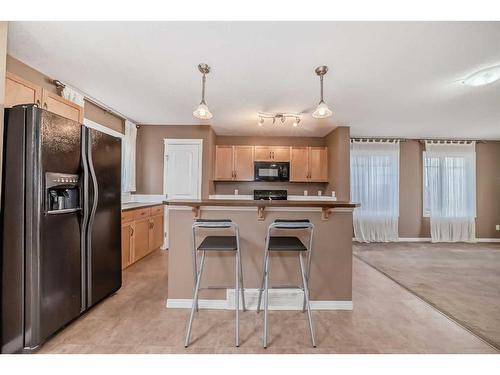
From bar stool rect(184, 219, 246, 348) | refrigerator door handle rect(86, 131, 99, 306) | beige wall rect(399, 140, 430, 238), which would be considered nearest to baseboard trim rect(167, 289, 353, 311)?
bar stool rect(184, 219, 246, 348)

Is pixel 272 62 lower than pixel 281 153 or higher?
higher

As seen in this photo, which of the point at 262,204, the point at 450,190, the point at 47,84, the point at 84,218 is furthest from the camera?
the point at 450,190

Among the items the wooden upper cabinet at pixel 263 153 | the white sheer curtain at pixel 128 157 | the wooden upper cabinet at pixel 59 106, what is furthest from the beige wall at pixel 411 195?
the wooden upper cabinet at pixel 59 106

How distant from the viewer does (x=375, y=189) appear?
17.1 ft

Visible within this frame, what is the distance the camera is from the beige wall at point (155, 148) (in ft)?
15.1

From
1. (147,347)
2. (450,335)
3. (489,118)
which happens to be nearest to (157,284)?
(147,347)

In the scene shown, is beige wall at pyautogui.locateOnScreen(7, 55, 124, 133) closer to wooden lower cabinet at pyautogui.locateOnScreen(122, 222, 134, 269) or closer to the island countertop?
wooden lower cabinet at pyautogui.locateOnScreen(122, 222, 134, 269)

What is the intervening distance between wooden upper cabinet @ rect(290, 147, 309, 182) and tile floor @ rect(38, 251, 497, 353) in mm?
2890

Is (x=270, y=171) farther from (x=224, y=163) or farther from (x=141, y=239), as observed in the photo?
(x=141, y=239)

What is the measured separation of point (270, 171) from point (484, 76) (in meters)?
3.31

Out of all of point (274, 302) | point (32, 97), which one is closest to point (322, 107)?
point (274, 302)

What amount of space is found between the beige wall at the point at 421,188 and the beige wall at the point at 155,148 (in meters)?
4.37

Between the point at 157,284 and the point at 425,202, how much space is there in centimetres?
569

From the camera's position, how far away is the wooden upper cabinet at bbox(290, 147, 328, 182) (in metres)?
5.10
